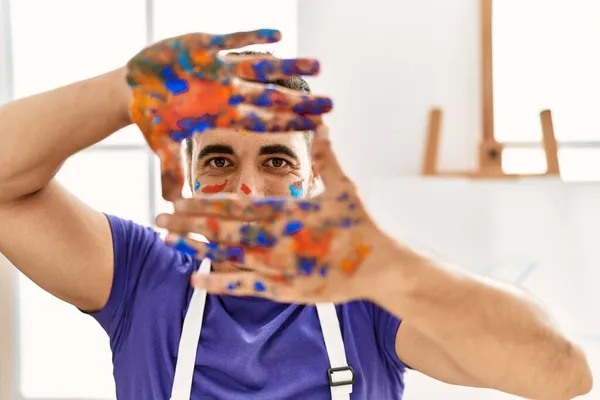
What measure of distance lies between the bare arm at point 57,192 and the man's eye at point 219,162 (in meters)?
0.14

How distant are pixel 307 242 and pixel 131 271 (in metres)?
0.36

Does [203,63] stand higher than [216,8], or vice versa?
[216,8]

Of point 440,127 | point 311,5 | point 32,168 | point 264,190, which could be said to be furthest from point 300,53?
point 32,168

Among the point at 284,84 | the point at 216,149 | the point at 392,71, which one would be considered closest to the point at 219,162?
the point at 216,149

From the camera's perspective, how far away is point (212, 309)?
26.2 inches

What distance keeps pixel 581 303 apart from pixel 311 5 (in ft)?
2.74

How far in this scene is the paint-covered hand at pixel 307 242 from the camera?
0.39 metres

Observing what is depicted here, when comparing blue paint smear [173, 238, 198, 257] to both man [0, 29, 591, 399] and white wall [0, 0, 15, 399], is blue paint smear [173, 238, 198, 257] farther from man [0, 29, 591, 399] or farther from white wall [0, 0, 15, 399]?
white wall [0, 0, 15, 399]

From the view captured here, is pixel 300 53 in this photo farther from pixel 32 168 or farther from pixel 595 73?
pixel 32 168

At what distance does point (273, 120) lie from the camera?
420mm

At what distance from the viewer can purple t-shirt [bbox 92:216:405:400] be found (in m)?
0.63

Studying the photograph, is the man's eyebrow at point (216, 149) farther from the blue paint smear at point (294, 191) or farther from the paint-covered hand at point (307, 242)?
the paint-covered hand at point (307, 242)

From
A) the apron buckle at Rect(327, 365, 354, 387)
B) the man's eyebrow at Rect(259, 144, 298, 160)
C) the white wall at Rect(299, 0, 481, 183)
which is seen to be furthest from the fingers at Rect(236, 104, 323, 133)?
the white wall at Rect(299, 0, 481, 183)

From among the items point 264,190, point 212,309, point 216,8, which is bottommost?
point 212,309
